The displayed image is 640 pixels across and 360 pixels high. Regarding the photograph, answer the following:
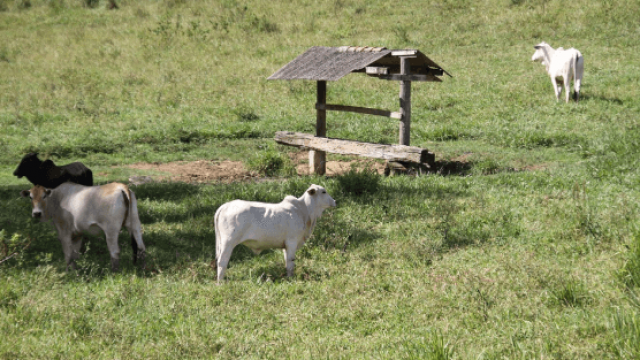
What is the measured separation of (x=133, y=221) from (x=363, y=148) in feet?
18.6

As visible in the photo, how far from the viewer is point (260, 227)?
21.0 ft

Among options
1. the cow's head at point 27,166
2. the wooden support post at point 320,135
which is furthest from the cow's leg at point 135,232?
the wooden support post at point 320,135

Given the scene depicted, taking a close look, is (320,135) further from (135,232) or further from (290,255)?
(290,255)

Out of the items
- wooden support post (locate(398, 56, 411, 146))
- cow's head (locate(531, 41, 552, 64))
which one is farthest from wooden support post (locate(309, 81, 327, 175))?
cow's head (locate(531, 41, 552, 64))

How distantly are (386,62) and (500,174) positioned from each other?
132 inches

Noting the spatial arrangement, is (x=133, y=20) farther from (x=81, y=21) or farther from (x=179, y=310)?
(x=179, y=310)

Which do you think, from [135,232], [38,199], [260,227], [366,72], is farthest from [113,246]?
[366,72]

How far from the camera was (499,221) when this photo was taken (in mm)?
8141

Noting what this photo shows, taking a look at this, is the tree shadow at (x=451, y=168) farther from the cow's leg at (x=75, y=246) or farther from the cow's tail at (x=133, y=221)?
the cow's leg at (x=75, y=246)

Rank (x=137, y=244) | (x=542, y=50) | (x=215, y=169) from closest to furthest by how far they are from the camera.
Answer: (x=137, y=244), (x=215, y=169), (x=542, y=50)

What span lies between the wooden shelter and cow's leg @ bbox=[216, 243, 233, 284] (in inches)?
194

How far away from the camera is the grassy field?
4.84 meters

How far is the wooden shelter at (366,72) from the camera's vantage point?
11.1 meters

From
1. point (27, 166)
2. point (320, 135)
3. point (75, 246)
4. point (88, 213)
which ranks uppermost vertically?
point (320, 135)
